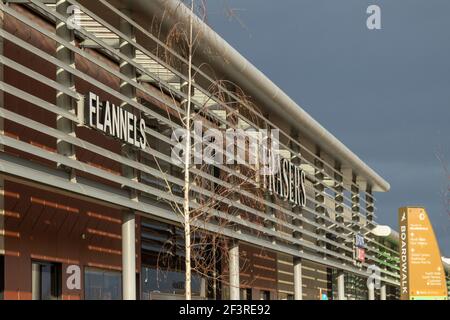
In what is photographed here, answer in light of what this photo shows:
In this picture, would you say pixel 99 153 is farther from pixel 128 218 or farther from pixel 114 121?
pixel 128 218

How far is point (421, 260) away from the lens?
39.5 meters

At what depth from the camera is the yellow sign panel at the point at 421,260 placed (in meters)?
39.1

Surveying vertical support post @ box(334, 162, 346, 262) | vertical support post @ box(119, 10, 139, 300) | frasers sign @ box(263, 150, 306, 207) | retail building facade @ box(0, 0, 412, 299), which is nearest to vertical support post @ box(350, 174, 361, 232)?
vertical support post @ box(334, 162, 346, 262)

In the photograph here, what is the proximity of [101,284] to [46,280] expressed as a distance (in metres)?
3.04

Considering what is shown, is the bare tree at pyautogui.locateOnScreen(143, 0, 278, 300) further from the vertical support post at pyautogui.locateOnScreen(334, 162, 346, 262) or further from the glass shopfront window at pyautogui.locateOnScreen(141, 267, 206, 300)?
the vertical support post at pyautogui.locateOnScreen(334, 162, 346, 262)

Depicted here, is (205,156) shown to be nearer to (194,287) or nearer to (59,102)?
(194,287)

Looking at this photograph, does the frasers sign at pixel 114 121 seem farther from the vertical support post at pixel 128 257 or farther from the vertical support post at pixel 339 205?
the vertical support post at pixel 339 205

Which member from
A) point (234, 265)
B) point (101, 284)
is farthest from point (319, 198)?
point (101, 284)

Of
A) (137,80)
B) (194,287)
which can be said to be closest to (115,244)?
(137,80)

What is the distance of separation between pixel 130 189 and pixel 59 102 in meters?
4.09

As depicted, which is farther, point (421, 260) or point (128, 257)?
point (421, 260)

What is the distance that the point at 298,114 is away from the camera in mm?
42594

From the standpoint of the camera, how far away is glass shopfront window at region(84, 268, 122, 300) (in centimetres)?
2536
